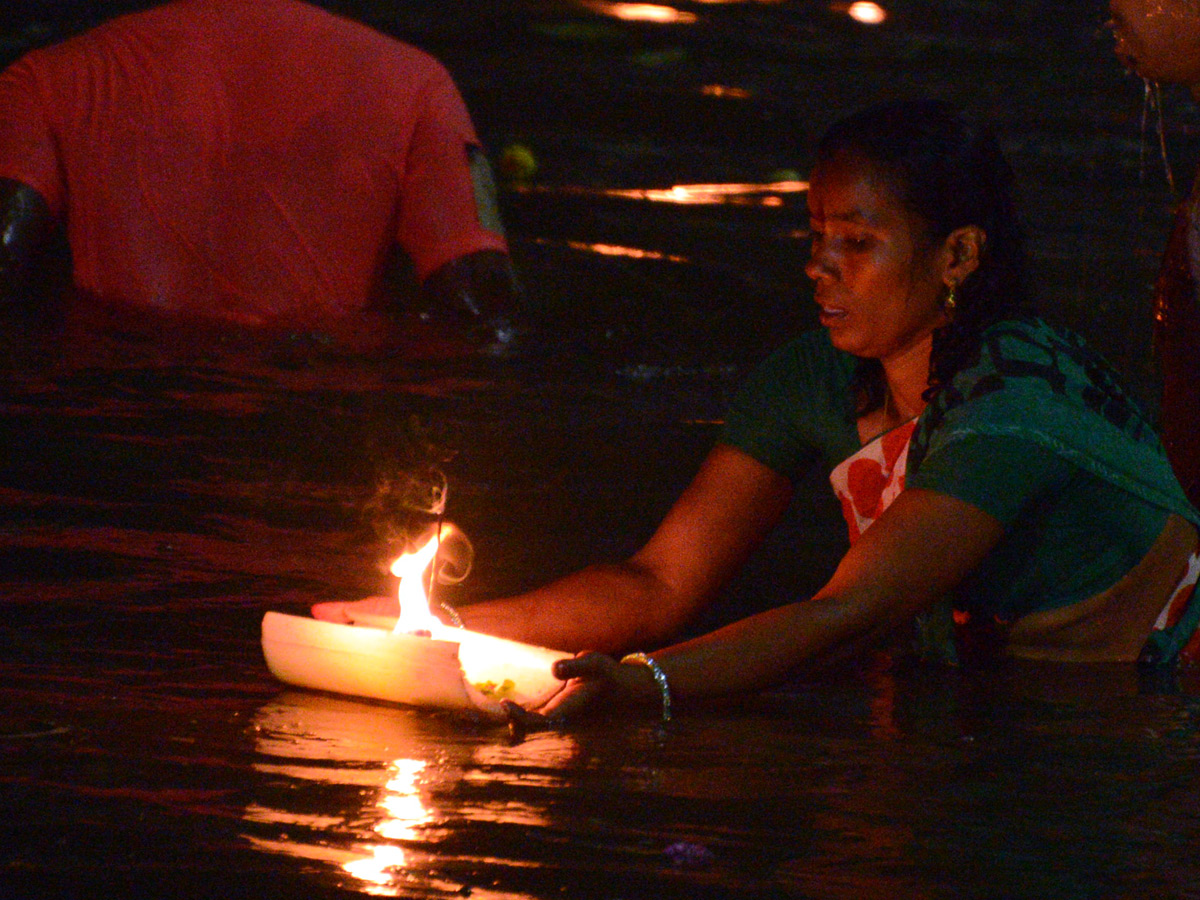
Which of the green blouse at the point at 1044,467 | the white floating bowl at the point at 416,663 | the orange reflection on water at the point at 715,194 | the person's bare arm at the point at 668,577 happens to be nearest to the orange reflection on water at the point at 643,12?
the orange reflection on water at the point at 715,194

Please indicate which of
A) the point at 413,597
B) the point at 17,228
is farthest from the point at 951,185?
the point at 17,228

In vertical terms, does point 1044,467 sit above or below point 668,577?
above

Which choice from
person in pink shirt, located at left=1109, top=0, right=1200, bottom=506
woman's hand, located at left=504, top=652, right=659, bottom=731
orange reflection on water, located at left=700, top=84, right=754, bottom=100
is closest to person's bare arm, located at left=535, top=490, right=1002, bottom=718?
woman's hand, located at left=504, top=652, right=659, bottom=731

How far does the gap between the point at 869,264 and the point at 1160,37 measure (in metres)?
0.99

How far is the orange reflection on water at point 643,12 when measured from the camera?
634 inches

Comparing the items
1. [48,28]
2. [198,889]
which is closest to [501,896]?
[198,889]

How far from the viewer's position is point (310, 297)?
6.96 metres

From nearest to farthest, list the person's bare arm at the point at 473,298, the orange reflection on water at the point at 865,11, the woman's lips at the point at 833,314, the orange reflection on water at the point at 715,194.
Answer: the woman's lips at the point at 833,314 → the person's bare arm at the point at 473,298 → the orange reflection on water at the point at 715,194 → the orange reflection on water at the point at 865,11

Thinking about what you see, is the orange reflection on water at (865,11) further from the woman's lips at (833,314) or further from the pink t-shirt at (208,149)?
the woman's lips at (833,314)

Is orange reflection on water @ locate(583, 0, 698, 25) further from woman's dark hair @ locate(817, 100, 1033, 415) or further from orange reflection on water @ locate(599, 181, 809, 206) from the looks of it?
woman's dark hair @ locate(817, 100, 1033, 415)

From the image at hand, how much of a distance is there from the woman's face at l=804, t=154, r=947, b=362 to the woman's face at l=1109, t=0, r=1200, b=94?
0.88m

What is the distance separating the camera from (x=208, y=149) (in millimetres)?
6801

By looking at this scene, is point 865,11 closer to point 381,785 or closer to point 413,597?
point 413,597

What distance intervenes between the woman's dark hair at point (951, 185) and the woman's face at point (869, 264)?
1.1 inches
